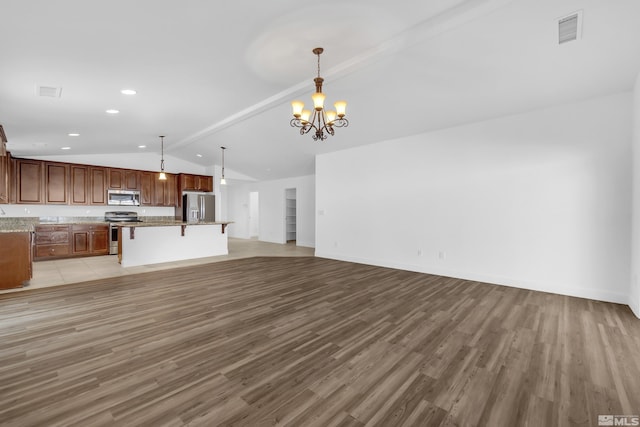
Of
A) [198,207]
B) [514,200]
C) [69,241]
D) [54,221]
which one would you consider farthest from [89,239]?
[514,200]

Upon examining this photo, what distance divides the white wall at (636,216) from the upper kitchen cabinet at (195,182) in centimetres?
974

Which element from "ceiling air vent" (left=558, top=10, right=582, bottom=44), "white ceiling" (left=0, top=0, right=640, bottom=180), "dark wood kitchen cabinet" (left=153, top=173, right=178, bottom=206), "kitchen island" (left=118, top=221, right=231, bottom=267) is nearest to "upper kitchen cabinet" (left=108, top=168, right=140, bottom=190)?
"dark wood kitchen cabinet" (left=153, top=173, right=178, bottom=206)

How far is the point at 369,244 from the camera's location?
623cm

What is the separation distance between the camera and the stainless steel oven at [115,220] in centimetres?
724

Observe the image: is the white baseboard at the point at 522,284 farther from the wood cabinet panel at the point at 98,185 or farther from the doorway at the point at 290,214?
the wood cabinet panel at the point at 98,185

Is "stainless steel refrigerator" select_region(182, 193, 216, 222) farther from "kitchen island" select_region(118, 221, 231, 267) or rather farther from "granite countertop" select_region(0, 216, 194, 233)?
"kitchen island" select_region(118, 221, 231, 267)

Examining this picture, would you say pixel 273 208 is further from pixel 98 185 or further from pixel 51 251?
pixel 51 251

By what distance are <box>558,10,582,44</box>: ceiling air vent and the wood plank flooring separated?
2818 mm

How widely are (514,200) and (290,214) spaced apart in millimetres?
7436

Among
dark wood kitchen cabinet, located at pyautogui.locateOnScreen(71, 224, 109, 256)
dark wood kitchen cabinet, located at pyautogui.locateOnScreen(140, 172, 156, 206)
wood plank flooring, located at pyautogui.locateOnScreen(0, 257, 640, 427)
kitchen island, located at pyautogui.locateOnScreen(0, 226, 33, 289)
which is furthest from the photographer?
dark wood kitchen cabinet, located at pyautogui.locateOnScreen(140, 172, 156, 206)

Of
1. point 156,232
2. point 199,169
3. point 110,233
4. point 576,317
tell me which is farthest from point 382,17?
point 199,169

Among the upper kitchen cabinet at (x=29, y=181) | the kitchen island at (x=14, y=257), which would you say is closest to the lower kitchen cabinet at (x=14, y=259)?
the kitchen island at (x=14, y=257)

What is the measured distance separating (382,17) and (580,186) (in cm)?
355

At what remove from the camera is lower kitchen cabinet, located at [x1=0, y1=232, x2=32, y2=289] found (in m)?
4.14
